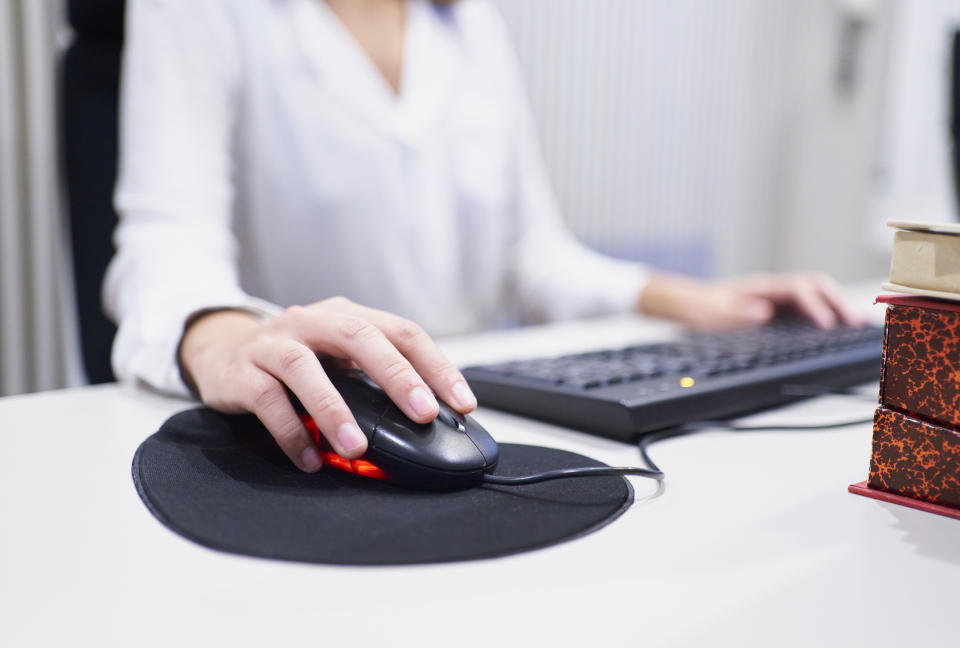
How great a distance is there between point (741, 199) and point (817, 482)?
89.9 inches

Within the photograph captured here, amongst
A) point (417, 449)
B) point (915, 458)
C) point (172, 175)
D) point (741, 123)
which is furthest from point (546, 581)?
point (741, 123)

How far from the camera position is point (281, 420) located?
389 millimetres

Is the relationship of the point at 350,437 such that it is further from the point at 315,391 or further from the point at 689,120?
the point at 689,120

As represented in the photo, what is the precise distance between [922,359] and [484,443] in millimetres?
203

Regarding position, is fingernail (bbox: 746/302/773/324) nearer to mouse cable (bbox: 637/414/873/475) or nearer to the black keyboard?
the black keyboard

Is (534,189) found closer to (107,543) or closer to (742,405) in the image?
(742,405)

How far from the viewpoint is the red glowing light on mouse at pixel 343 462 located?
1.20 feet

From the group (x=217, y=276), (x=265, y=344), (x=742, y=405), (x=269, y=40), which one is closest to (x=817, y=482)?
(x=742, y=405)

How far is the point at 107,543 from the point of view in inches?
11.9

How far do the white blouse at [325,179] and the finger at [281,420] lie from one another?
19 cm

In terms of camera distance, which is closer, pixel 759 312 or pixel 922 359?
pixel 922 359

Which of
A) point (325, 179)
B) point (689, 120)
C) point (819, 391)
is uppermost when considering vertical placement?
point (689, 120)

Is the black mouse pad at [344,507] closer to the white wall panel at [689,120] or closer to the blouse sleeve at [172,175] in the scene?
the blouse sleeve at [172,175]

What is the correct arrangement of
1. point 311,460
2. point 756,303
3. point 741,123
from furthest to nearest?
point 741,123
point 756,303
point 311,460
